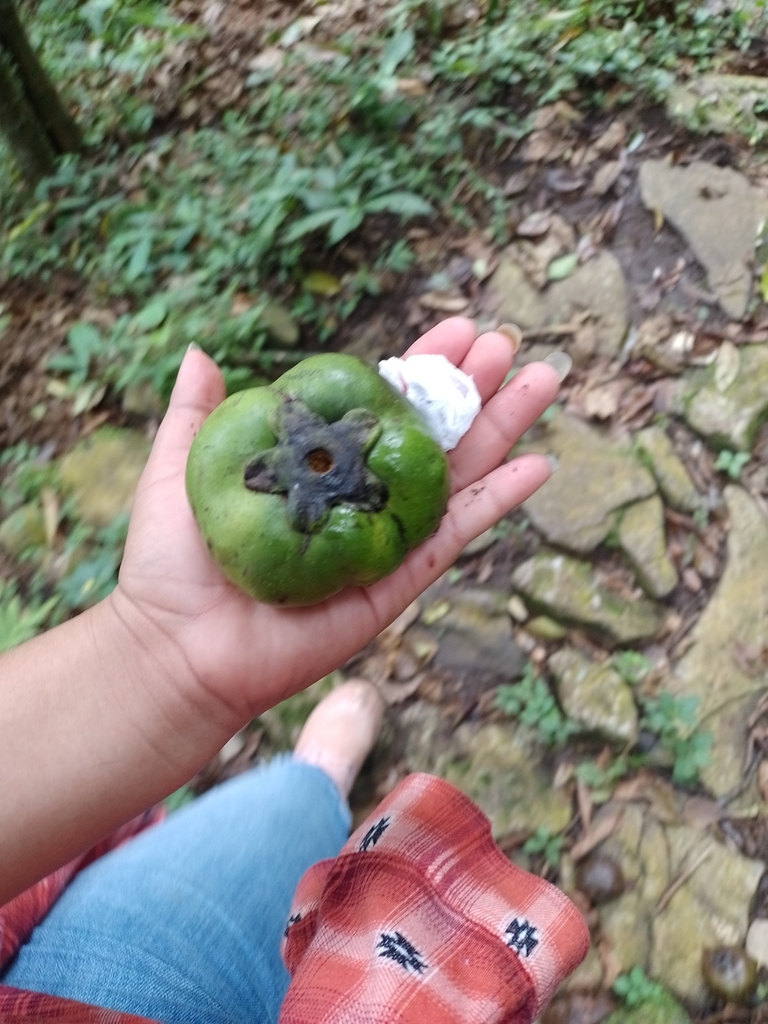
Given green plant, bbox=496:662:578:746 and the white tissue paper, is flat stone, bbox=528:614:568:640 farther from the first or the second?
the white tissue paper

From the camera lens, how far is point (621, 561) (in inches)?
137

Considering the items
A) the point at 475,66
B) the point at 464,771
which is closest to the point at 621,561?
the point at 464,771

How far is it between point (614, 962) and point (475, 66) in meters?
4.58

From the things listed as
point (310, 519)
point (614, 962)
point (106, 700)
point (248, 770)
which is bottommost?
point (614, 962)

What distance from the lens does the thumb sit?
2477 millimetres

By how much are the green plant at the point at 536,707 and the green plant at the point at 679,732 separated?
1.03 feet

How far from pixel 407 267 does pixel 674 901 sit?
3.16 metres

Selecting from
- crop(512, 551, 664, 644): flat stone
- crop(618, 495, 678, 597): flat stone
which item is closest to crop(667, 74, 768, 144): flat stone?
crop(618, 495, 678, 597): flat stone

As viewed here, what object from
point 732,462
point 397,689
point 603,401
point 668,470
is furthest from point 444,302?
point 397,689

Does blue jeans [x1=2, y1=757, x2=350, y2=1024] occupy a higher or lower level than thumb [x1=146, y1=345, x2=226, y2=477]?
lower

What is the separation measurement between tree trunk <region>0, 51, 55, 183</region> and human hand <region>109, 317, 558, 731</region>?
2964 millimetres

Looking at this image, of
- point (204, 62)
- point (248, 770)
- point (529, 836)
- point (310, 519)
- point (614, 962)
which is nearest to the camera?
point (310, 519)

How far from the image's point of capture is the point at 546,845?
3096mm

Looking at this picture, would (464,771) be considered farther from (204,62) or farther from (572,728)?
(204,62)
